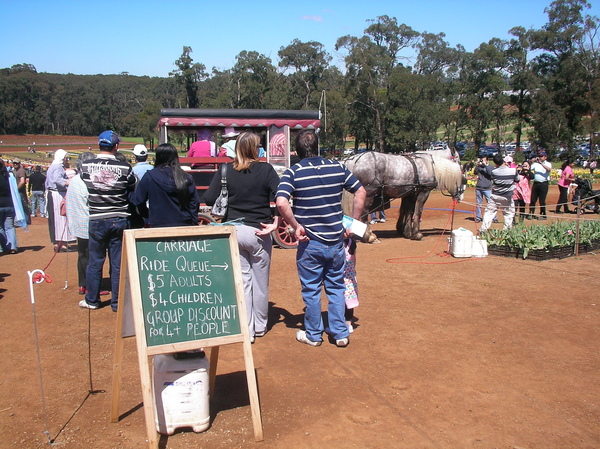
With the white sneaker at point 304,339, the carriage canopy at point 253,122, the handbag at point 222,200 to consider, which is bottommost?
the white sneaker at point 304,339

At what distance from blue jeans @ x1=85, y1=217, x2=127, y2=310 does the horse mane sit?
7466 millimetres

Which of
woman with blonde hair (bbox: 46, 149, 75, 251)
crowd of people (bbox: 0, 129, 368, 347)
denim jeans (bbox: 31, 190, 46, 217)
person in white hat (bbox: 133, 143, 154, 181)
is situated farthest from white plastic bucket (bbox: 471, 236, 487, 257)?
denim jeans (bbox: 31, 190, 46, 217)

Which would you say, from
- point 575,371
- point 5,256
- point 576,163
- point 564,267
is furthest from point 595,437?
point 576,163

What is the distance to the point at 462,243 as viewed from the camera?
9430 millimetres

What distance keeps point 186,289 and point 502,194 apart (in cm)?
952

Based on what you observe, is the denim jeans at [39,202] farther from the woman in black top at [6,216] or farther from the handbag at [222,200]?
the handbag at [222,200]

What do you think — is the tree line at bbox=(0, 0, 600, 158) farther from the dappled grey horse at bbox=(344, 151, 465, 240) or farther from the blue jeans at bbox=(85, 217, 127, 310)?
the blue jeans at bbox=(85, 217, 127, 310)

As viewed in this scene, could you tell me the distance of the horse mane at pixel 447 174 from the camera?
11.4 metres

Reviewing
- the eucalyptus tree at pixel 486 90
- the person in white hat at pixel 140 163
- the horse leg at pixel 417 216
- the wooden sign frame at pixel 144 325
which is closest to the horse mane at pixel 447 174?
the horse leg at pixel 417 216

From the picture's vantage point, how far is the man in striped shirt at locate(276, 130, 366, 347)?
4.89 metres

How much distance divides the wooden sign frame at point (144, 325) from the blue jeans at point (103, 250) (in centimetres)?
214

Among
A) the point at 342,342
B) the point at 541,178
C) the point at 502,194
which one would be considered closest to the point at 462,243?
the point at 502,194

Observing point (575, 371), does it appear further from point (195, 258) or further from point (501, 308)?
point (195, 258)

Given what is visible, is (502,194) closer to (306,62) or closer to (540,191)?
(540,191)
